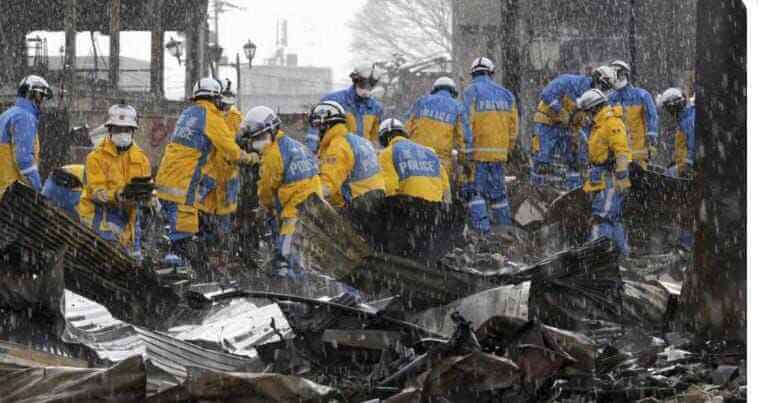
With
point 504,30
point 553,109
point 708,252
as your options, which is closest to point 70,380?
point 708,252

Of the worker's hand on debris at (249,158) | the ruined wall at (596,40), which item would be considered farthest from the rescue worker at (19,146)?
the ruined wall at (596,40)

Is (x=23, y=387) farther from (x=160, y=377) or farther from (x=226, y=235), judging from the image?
(x=226, y=235)

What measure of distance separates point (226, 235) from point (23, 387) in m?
7.24

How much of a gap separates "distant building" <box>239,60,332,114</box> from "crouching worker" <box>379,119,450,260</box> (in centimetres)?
7590

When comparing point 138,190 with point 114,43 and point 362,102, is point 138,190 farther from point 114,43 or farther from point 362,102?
point 114,43

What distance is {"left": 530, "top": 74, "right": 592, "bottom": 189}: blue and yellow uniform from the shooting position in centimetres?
1574

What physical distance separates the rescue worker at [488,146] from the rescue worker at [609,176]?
162cm

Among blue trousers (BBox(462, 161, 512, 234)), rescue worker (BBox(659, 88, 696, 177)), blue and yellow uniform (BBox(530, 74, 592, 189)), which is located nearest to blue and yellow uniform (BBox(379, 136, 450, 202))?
blue trousers (BBox(462, 161, 512, 234))

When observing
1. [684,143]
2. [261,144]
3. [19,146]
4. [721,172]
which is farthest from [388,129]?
[721,172]

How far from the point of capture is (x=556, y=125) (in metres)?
15.9

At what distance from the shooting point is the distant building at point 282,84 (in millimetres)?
89125

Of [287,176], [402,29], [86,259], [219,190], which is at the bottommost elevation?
[86,259]

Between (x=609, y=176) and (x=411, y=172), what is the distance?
2202 mm

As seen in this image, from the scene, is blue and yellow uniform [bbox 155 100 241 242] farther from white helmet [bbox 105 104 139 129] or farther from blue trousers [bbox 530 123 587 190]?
blue trousers [bbox 530 123 587 190]
